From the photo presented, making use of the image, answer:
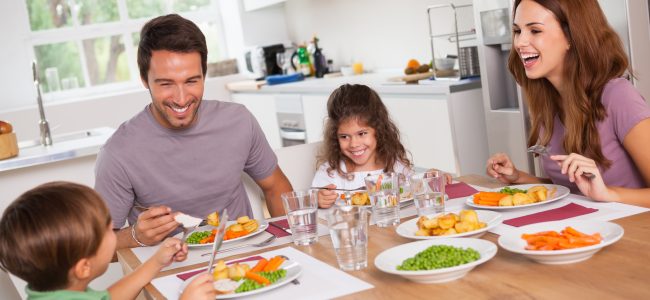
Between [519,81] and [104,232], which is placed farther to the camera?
[519,81]

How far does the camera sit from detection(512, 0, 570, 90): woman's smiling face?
206 centimetres

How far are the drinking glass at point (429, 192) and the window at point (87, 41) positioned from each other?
17.5 feet

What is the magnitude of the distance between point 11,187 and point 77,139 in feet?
2.80

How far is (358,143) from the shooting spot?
267 centimetres

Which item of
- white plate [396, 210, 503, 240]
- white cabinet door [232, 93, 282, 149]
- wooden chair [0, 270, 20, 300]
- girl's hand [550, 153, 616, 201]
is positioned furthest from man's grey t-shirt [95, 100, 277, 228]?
white cabinet door [232, 93, 282, 149]

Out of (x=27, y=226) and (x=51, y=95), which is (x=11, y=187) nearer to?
(x=27, y=226)

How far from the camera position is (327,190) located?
2152 millimetres

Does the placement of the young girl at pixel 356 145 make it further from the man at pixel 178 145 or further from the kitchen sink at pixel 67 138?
the kitchen sink at pixel 67 138

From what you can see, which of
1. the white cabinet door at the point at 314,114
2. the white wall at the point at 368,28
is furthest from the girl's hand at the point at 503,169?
the white cabinet door at the point at 314,114

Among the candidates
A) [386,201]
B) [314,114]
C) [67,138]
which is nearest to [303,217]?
[386,201]

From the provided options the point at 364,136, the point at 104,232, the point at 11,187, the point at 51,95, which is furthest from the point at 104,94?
the point at 104,232

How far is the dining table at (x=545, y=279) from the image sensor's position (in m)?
1.20

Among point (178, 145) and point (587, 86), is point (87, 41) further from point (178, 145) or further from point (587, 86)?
point (587, 86)

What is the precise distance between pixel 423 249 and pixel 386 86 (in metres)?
2.71
